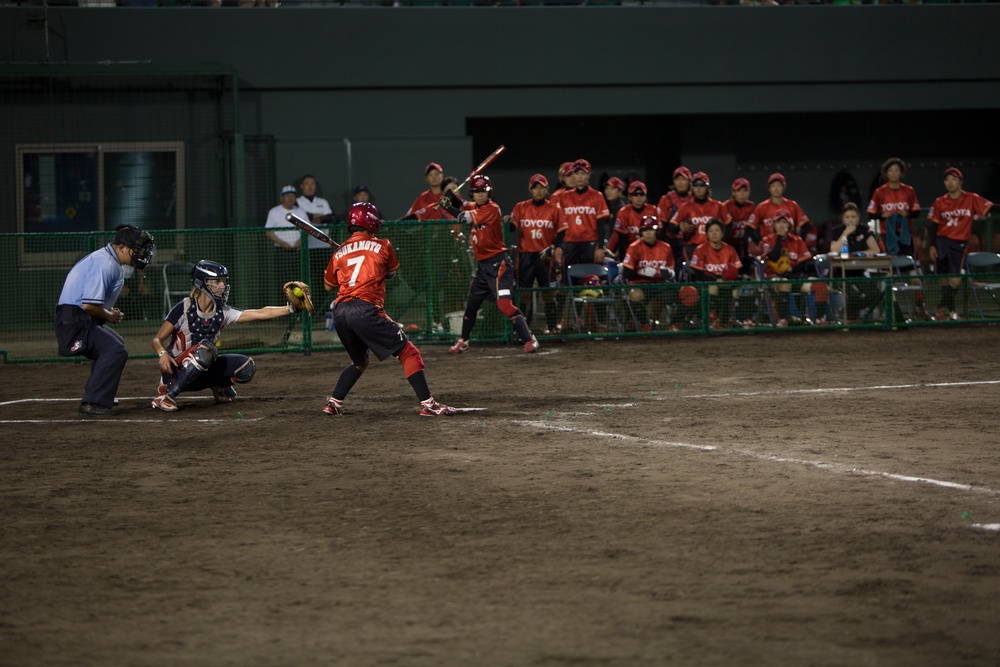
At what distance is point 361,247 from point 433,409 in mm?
1550

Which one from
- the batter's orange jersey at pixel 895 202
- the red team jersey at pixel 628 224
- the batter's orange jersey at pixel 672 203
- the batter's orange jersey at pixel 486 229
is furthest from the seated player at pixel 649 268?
the batter's orange jersey at pixel 895 202

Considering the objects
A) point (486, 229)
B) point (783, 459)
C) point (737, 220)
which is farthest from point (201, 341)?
point (737, 220)

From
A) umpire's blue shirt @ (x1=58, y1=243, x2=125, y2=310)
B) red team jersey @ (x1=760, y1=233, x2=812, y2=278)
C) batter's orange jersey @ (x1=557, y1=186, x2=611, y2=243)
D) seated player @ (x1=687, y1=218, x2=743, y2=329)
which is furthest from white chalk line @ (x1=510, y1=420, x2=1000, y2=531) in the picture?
red team jersey @ (x1=760, y1=233, x2=812, y2=278)

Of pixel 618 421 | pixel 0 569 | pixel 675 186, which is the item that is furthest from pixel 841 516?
pixel 675 186

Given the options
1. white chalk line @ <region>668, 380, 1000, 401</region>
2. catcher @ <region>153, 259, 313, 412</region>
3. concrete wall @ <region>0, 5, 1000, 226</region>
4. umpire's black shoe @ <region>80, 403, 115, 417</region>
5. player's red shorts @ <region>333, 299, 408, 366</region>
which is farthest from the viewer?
concrete wall @ <region>0, 5, 1000, 226</region>

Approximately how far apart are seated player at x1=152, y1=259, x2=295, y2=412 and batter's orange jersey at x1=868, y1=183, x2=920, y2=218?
1096 centimetres

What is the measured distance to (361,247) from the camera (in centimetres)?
1059

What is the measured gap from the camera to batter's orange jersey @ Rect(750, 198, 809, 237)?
725 inches

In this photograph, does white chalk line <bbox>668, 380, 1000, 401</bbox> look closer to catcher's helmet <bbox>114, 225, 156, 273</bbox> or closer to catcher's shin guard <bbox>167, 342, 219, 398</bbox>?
catcher's shin guard <bbox>167, 342, 219, 398</bbox>

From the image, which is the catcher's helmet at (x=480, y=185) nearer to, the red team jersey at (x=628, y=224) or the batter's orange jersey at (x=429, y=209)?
the batter's orange jersey at (x=429, y=209)

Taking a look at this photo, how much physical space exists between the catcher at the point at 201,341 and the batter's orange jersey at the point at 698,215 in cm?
854

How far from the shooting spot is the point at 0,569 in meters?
5.92

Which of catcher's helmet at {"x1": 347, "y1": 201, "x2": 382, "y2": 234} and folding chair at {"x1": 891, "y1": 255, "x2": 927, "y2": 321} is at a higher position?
catcher's helmet at {"x1": 347, "y1": 201, "x2": 382, "y2": 234}

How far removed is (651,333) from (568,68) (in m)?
6.88
